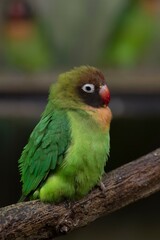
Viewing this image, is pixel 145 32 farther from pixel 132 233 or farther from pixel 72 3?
pixel 132 233

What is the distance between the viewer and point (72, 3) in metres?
3.14

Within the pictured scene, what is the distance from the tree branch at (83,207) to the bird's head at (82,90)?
20cm

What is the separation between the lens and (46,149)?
1.73 metres

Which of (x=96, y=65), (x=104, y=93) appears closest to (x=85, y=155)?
(x=104, y=93)

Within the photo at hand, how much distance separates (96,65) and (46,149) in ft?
3.84

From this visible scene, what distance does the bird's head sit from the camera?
1.77 meters

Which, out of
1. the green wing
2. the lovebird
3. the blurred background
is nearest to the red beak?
the lovebird

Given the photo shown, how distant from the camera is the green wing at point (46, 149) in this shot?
5.65 ft

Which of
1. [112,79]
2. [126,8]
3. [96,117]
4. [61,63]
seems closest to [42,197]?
[96,117]

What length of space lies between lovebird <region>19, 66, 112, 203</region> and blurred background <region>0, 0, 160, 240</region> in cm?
74

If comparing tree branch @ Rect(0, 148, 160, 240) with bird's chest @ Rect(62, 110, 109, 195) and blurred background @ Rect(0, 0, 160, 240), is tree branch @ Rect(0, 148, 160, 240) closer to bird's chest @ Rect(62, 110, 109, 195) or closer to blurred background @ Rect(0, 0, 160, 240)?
bird's chest @ Rect(62, 110, 109, 195)

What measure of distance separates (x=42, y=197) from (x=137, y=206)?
57.3 inches

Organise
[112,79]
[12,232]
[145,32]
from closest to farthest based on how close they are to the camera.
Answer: [12,232] < [112,79] < [145,32]

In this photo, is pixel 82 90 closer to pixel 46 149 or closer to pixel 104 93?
pixel 104 93
